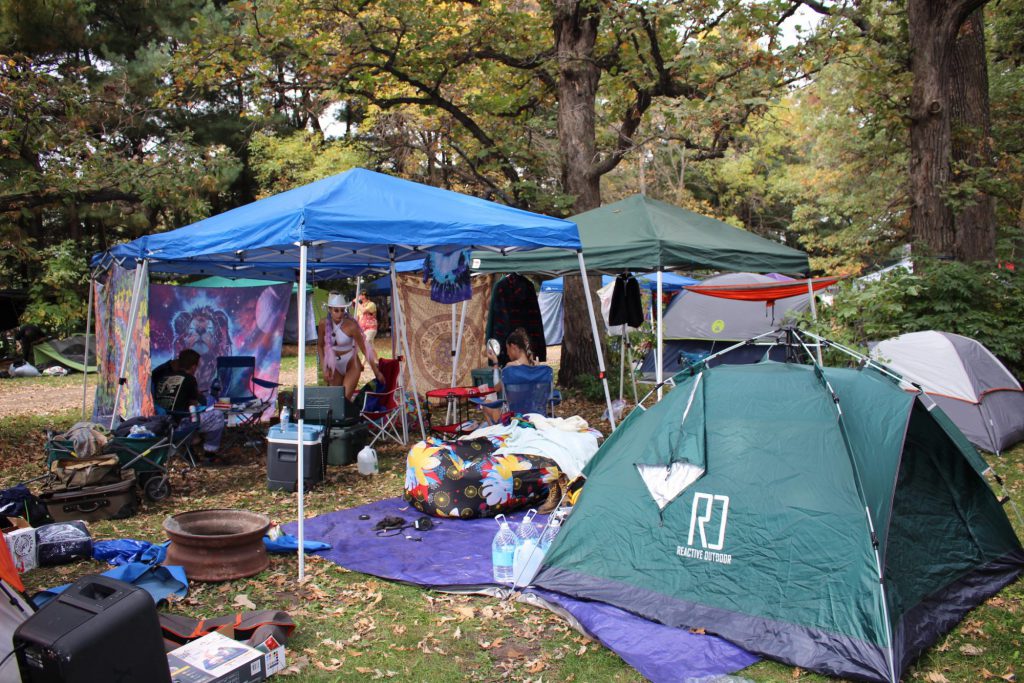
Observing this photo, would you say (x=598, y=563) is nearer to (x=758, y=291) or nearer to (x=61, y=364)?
(x=758, y=291)

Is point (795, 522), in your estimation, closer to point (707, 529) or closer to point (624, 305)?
point (707, 529)

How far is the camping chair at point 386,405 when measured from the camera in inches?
311

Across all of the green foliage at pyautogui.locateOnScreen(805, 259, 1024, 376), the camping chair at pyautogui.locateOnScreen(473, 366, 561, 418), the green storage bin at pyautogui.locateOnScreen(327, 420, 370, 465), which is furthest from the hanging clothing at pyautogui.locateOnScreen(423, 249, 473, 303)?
the green foliage at pyautogui.locateOnScreen(805, 259, 1024, 376)

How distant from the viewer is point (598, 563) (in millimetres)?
4223

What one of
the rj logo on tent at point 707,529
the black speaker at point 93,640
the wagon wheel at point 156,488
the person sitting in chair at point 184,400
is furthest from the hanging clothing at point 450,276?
the black speaker at point 93,640

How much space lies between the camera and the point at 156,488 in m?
6.13

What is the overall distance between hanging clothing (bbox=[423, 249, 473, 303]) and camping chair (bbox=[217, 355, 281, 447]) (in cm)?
252

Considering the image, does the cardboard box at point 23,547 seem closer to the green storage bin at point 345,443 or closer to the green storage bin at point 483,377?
the green storage bin at point 345,443

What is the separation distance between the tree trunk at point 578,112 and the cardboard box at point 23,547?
308 inches

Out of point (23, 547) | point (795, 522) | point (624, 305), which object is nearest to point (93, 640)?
point (23, 547)

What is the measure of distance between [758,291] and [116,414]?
8.32 m

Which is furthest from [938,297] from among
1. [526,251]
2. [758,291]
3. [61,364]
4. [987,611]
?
[61,364]

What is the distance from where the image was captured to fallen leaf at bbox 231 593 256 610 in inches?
162

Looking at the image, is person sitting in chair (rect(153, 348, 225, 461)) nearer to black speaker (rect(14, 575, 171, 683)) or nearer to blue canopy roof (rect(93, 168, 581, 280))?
blue canopy roof (rect(93, 168, 581, 280))
